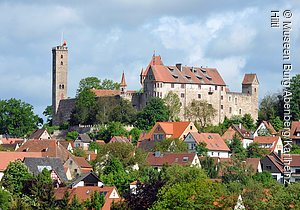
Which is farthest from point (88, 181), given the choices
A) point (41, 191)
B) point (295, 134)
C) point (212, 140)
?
point (295, 134)

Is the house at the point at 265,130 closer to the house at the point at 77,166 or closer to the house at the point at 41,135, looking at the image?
the house at the point at 41,135

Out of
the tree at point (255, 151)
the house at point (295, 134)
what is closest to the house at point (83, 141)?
the tree at point (255, 151)

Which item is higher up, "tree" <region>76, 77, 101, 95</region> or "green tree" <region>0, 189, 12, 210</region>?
"tree" <region>76, 77, 101, 95</region>

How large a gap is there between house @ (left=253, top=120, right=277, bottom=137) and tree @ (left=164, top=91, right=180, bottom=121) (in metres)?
8.01

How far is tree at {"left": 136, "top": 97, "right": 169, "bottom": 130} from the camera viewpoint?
101 metres

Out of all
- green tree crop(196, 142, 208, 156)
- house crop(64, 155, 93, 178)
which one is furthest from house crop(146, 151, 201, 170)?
green tree crop(196, 142, 208, 156)

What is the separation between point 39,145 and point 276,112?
30187mm

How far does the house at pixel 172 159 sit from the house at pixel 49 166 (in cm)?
808

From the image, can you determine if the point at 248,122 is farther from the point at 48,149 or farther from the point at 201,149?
the point at 48,149

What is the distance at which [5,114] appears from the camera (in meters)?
116

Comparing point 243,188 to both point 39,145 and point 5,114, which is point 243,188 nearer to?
point 39,145

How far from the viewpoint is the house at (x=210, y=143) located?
9194cm

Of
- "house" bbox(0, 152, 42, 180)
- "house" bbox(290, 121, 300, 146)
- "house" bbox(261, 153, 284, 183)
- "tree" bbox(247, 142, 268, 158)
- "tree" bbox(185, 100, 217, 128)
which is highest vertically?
"tree" bbox(185, 100, 217, 128)

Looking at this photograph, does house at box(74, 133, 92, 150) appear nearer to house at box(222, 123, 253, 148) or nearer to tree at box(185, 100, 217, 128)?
tree at box(185, 100, 217, 128)
